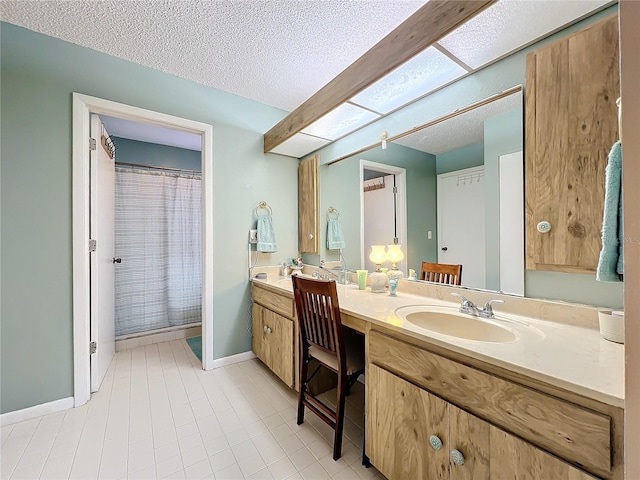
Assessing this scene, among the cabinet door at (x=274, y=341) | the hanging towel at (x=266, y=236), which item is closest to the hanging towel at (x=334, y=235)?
the hanging towel at (x=266, y=236)

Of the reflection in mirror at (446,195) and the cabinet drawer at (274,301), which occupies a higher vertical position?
the reflection in mirror at (446,195)

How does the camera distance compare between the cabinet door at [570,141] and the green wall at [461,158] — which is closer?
the cabinet door at [570,141]

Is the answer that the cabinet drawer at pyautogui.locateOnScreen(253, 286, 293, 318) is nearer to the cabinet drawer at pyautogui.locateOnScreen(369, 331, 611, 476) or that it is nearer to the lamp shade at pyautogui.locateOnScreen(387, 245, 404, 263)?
the lamp shade at pyautogui.locateOnScreen(387, 245, 404, 263)

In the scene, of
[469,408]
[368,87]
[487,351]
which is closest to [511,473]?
[469,408]

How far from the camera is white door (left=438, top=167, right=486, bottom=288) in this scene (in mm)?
1485

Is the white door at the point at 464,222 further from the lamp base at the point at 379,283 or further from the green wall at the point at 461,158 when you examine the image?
the lamp base at the point at 379,283

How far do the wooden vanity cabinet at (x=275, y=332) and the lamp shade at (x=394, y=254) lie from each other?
0.79 m

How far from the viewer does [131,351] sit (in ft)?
9.19

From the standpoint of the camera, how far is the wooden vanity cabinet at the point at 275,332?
1929 mm

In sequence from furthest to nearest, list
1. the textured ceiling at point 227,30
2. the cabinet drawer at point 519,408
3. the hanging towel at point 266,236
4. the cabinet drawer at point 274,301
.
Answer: the hanging towel at point 266,236, the cabinet drawer at point 274,301, the textured ceiling at point 227,30, the cabinet drawer at point 519,408

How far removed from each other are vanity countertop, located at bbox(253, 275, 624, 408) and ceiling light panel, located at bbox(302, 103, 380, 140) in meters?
1.45

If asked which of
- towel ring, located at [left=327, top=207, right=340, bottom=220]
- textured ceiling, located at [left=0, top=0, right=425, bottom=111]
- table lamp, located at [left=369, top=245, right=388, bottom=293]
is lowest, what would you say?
table lamp, located at [left=369, top=245, right=388, bottom=293]

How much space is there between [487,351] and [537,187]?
0.80 m

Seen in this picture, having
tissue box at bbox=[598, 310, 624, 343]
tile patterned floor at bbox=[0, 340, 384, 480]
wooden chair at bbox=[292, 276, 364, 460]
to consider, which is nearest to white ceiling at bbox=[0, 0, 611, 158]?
tissue box at bbox=[598, 310, 624, 343]
